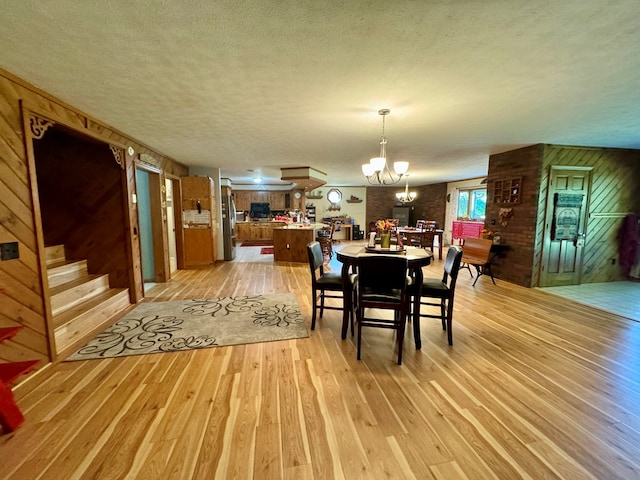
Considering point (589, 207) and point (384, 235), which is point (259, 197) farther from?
point (589, 207)

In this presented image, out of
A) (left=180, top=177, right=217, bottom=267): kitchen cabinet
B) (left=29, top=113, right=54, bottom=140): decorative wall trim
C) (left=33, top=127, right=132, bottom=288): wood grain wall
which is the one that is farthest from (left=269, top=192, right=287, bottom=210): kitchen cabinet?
(left=29, top=113, right=54, bottom=140): decorative wall trim

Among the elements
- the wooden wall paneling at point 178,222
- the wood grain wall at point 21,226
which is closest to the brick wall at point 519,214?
the wood grain wall at point 21,226

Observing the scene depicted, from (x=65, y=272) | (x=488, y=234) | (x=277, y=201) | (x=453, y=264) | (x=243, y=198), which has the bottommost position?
(x=65, y=272)

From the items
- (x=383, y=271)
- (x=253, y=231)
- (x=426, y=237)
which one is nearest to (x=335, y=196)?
(x=253, y=231)

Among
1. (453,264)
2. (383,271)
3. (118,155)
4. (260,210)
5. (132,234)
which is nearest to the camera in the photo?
(383,271)

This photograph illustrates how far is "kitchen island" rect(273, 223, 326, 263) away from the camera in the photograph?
21.4 ft

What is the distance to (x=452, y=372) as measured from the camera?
2.22m

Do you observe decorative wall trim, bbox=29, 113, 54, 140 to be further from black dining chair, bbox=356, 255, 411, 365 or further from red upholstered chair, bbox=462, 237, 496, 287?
red upholstered chair, bbox=462, 237, 496, 287

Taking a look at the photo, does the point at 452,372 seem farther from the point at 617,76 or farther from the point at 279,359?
the point at 617,76

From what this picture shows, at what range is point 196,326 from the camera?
3055 millimetres

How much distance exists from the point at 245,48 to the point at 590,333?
13.7 feet

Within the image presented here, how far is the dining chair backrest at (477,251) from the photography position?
14.9 feet

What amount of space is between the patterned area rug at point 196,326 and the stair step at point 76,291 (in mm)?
479

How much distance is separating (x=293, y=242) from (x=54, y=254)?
165 inches
